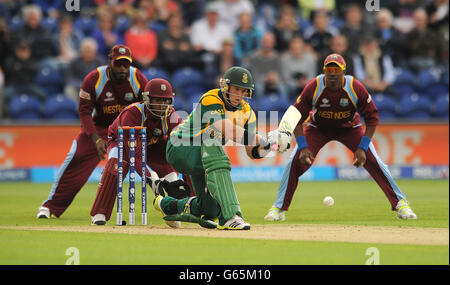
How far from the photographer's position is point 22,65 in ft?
62.8

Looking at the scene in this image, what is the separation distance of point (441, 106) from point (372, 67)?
74.7 inches

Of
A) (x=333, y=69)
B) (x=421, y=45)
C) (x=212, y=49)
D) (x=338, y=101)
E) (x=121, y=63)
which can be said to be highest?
(x=421, y=45)

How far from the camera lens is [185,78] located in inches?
774

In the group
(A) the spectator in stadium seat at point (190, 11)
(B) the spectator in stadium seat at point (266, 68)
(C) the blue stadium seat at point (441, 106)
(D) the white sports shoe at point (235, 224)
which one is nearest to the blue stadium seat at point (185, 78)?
(B) the spectator in stadium seat at point (266, 68)

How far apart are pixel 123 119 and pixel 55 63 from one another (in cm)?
953

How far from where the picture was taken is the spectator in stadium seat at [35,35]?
1958cm

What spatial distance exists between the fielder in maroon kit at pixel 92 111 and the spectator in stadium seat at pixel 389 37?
10.8 m

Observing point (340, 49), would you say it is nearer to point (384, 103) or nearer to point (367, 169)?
point (384, 103)

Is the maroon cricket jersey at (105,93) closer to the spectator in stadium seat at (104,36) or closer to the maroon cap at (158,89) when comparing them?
the maroon cap at (158,89)

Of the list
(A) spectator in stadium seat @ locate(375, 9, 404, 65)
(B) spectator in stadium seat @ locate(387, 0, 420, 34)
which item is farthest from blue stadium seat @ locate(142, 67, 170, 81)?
(B) spectator in stadium seat @ locate(387, 0, 420, 34)

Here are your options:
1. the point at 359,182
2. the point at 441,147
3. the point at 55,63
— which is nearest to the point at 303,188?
the point at 359,182

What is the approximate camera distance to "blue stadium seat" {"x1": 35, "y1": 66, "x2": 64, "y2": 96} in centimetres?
1945

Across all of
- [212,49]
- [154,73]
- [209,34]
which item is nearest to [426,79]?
[212,49]
